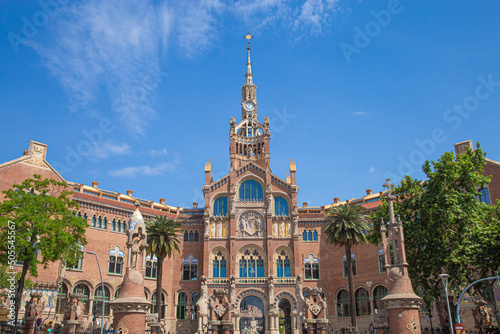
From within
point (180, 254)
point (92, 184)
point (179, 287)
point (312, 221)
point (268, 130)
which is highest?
point (268, 130)

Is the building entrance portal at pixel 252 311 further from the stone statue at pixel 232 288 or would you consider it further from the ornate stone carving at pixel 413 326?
the ornate stone carving at pixel 413 326

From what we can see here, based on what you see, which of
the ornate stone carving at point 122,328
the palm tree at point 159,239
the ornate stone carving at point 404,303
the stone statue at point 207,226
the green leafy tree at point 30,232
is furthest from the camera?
the stone statue at point 207,226

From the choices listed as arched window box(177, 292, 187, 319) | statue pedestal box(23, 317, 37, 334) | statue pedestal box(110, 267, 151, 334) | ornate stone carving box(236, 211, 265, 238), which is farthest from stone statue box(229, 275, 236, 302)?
statue pedestal box(110, 267, 151, 334)

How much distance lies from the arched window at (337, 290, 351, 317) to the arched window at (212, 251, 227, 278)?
14.7m

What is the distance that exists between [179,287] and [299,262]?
15.4 m

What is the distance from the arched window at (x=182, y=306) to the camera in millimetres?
57812

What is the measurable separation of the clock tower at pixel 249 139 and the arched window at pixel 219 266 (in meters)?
12.3

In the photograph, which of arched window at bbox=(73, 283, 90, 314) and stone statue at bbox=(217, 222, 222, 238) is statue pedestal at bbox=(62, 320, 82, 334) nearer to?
arched window at bbox=(73, 283, 90, 314)

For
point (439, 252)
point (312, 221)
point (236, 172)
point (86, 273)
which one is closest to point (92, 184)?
point (86, 273)

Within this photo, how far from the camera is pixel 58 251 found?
119 ft

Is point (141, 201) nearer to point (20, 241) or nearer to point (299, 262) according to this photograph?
point (299, 262)

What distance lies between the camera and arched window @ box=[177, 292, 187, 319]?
5781cm

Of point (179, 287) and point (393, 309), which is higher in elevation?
point (179, 287)

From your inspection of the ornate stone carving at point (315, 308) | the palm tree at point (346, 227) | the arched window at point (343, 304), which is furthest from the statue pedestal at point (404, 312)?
the arched window at point (343, 304)
